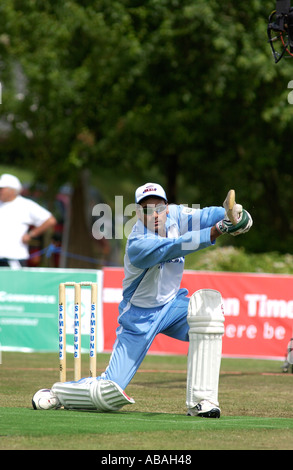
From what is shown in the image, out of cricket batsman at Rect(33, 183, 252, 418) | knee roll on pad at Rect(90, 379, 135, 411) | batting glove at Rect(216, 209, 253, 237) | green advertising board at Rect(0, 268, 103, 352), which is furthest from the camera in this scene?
green advertising board at Rect(0, 268, 103, 352)

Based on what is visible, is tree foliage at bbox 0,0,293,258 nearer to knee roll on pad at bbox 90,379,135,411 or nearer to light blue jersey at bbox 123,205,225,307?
light blue jersey at bbox 123,205,225,307

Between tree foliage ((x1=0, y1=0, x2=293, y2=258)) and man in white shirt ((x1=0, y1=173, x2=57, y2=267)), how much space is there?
8.17 m

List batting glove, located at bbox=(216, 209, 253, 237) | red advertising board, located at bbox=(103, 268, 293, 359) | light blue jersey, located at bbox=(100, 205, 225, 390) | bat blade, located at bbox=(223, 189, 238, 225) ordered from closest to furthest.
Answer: bat blade, located at bbox=(223, 189, 238, 225) < batting glove, located at bbox=(216, 209, 253, 237) < light blue jersey, located at bbox=(100, 205, 225, 390) < red advertising board, located at bbox=(103, 268, 293, 359)

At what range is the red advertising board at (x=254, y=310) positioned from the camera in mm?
12867

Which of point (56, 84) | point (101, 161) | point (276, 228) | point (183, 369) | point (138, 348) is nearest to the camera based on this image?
point (138, 348)

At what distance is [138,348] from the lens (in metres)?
6.70

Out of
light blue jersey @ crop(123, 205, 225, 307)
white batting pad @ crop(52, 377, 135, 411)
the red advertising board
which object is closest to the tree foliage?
the red advertising board

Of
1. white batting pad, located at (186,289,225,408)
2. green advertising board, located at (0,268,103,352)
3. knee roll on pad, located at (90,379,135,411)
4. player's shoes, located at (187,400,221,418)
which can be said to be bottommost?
player's shoes, located at (187,400,221,418)

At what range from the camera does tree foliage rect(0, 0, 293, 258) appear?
19.7 meters

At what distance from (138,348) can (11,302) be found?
7353 mm

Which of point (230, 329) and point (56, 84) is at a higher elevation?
point (56, 84)

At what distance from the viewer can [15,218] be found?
11.9 meters

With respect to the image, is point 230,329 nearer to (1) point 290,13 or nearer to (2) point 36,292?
(2) point 36,292
